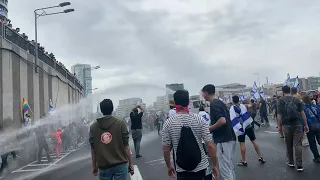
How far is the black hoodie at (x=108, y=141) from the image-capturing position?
4184 millimetres

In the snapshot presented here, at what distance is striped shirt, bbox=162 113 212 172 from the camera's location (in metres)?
3.57

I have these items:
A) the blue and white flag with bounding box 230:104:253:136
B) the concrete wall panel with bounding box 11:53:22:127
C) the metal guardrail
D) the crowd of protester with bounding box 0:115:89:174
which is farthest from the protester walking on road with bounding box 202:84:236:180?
the metal guardrail

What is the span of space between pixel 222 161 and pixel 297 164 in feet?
8.50

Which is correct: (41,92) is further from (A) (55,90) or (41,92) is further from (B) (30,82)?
(A) (55,90)

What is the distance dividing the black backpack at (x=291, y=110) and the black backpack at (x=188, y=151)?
4322 mm

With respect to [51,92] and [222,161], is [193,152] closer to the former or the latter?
[222,161]

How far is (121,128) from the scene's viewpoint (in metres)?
4.29

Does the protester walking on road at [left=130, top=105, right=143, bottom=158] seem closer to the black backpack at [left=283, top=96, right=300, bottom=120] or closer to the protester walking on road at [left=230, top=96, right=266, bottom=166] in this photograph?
the protester walking on road at [left=230, top=96, right=266, bottom=166]

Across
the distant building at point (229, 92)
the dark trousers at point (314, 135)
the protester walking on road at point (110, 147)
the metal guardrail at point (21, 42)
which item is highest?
the metal guardrail at point (21, 42)

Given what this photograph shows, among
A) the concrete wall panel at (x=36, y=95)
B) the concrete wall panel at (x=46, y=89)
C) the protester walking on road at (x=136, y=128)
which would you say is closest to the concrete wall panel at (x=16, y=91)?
the concrete wall panel at (x=36, y=95)

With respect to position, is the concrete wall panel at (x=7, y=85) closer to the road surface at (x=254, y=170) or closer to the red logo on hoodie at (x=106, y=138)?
the road surface at (x=254, y=170)

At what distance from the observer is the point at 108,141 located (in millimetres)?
4195

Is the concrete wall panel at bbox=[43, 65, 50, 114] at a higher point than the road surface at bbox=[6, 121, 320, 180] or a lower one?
higher

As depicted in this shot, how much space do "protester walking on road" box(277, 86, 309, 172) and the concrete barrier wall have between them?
40.8 ft
